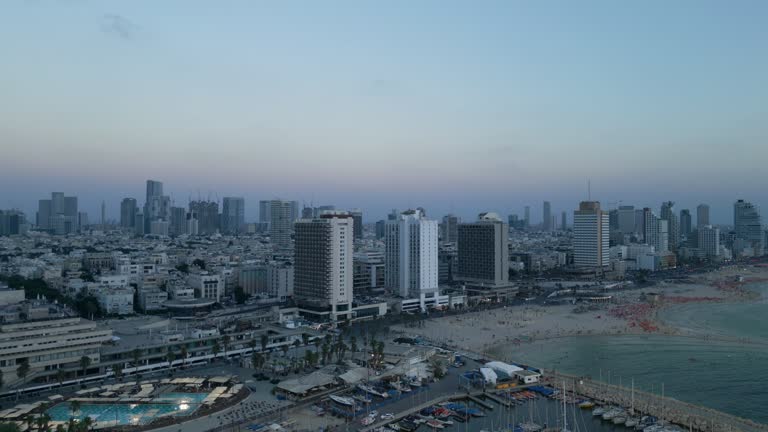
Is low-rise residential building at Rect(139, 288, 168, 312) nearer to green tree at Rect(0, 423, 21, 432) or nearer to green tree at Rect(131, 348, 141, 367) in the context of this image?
green tree at Rect(131, 348, 141, 367)

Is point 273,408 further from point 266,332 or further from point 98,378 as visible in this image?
point 266,332

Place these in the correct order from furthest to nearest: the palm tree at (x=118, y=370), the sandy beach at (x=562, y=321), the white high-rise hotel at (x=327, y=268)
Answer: the white high-rise hotel at (x=327, y=268), the sandy beach at (x=562, y=321), the palm tree at (x=118, y=370)

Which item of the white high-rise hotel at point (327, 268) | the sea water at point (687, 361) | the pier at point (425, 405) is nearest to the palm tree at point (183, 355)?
the pier at point (425, 405)

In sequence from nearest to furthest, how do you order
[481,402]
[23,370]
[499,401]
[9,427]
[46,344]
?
[9,427], [481,402], [499,401], [23,370], [46,344]

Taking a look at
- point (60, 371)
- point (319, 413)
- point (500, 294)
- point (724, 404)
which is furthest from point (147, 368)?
point (500, 294)

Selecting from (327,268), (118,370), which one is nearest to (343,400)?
(118,370)

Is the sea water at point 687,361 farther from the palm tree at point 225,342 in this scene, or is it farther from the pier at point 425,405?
the palm tree at point 225,342

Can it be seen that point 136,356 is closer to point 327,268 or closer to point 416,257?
point 327,268
